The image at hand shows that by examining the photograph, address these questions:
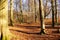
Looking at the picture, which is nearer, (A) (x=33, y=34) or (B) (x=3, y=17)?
(B) (x=3, y=17)

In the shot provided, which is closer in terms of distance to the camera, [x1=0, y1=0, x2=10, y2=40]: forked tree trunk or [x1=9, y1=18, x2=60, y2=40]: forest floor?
[x1=0, y1=0, x2=10, y2=40]: forked tree trunk

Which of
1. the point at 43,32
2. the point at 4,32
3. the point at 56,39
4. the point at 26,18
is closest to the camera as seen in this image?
the point at 4,32

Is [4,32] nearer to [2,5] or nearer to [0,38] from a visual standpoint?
[0,38]

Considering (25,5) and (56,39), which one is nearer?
(56,39)

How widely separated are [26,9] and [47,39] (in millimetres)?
30686

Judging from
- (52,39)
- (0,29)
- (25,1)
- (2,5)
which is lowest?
(52,39)

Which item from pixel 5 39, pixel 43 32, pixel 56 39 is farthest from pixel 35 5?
pixel 5 39

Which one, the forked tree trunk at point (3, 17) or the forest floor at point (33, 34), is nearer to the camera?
the forked tree trunk at point (3, 17)

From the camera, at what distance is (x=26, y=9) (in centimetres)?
4106

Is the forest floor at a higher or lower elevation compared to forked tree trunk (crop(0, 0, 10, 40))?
lower

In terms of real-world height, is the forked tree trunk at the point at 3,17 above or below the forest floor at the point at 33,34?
above

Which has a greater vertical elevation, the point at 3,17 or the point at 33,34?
the point at 3,17

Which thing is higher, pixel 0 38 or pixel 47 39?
pixel 0 38

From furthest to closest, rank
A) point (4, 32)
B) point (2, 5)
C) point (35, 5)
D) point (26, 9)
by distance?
point (26, 9)
point (35, 5)
point (4, 32)
point (2, 5)
